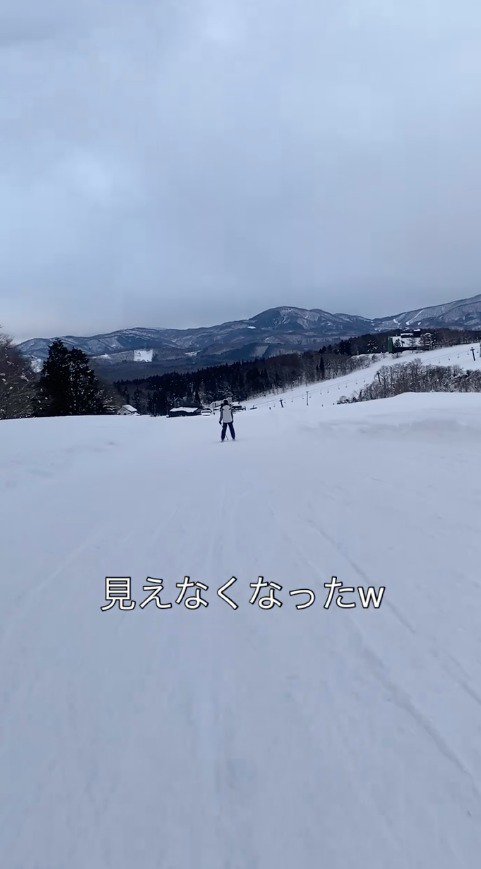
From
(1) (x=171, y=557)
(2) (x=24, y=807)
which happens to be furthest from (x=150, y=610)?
(2) (x=24, y=807)

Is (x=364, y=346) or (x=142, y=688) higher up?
(x=364, y=346)

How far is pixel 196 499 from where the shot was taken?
25.6 feet

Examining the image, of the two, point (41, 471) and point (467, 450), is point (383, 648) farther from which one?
point (41, 471)

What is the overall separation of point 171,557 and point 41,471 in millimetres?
6786

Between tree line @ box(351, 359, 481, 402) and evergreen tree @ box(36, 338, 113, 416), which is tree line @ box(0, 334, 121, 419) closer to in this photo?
evergreen tree @ box(36, 338, 113, 416)

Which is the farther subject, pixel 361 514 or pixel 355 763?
pixel 361 514

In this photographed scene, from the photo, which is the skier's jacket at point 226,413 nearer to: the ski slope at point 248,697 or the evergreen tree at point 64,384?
the ski slope at point 248,697

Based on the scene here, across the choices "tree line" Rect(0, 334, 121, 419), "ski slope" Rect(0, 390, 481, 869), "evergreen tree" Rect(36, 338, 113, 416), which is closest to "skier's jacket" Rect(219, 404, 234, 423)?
"ski slope" Rect(0, 390, 481, 869)

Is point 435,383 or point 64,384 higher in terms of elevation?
point 64,384

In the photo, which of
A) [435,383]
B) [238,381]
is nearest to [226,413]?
[435,383]

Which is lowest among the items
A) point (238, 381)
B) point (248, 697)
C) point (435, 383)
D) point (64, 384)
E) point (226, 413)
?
point (248, 697)

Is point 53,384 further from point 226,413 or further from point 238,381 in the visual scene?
point 238,381

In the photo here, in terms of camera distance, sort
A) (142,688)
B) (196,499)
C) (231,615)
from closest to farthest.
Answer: (142,688), (231,615), (196,499)

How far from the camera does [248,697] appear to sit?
280 centimetres
